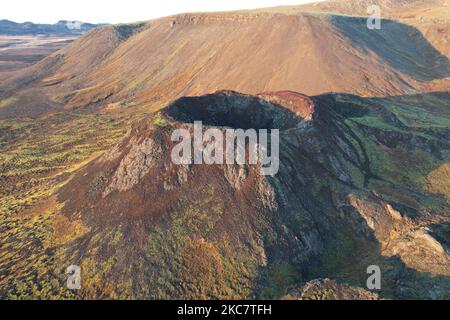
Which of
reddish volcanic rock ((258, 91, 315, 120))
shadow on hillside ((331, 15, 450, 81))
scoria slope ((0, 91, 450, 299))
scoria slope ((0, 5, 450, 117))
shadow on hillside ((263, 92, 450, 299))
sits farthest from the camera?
shadow on hillside ((331, 15, 450, 81))

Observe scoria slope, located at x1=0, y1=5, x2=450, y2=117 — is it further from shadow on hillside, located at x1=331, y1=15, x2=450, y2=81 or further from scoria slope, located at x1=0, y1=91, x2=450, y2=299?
scoria slope, located at x1=0, y1=91, x2=450, y2=299

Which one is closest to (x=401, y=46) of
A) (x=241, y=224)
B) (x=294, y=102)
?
(x=294, y=102)

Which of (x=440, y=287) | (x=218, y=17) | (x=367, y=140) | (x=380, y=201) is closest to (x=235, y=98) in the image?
(x=367, y=140)

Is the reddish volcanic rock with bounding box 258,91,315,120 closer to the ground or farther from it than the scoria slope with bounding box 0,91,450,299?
farther from it

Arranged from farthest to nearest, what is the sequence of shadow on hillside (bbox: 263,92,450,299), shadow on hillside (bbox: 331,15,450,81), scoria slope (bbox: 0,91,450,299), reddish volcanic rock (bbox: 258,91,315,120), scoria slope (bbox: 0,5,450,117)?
shadow on hillside (bbox: 331,15,450,81) < scoria slope (bbox: 0,5,450,117) < reddish volcanic rock (bbox: 258,91,315,120) < shadow on hillside (bbox: 263,92,450,299) < scoria slope (bbox: 0,91,450,299)

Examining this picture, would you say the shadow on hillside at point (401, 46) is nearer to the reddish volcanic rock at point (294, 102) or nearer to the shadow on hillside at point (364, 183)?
the shadow on hillside at point (364, 183)

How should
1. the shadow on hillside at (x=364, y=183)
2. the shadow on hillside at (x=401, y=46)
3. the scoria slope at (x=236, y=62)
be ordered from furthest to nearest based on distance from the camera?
the shadow on hillside at (x=401, y=46)
the scoria slope at (x=236, y=62)
the shadow on hillside at (x=364, y=183)

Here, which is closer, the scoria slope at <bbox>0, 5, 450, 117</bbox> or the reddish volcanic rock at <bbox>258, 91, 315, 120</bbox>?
the reddish volcanic rock at <bbox>258, 91, 315, 120</bbox>

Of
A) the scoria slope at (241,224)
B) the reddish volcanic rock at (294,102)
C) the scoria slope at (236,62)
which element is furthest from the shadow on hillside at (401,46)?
the scoria slope at (241,224)

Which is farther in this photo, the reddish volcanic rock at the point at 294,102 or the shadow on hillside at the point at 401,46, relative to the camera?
the shadow on hillside at the point at 401,46

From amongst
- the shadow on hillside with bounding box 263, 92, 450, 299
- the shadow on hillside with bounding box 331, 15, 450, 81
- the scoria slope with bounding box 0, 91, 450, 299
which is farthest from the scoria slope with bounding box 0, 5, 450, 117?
the scoria slope with bounding box 0, 91, 450, 299
